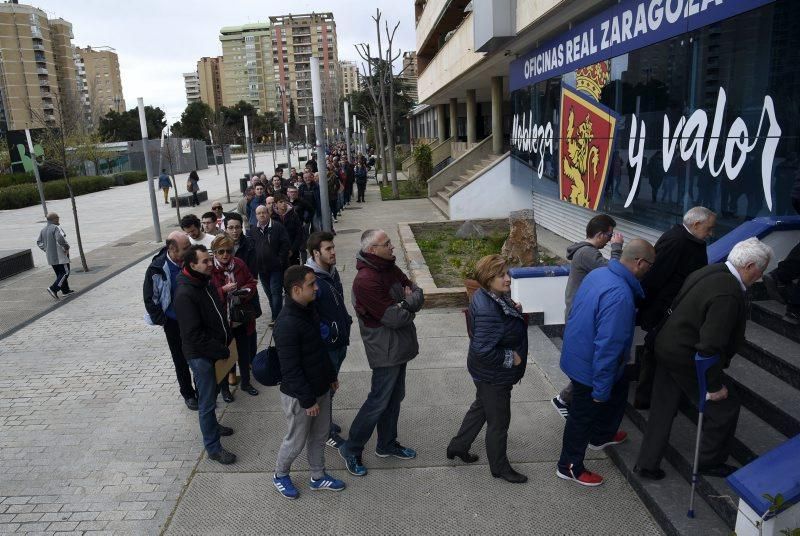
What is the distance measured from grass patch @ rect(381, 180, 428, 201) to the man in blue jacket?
19047mm

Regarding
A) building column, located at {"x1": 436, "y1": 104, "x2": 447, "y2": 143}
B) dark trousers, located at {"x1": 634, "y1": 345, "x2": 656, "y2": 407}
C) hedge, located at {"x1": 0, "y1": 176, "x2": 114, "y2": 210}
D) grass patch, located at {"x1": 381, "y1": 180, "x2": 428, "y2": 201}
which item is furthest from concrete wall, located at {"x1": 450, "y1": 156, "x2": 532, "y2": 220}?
hedge, located at {"x1": 0, "y1": 176, "x2": 114, "y2": 210}

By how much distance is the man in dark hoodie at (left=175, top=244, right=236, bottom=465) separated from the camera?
4359mm

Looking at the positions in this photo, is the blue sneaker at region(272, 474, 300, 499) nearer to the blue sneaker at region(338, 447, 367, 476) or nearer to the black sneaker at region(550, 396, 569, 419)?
the blue sneaker at region(338, 447, 367, 476)

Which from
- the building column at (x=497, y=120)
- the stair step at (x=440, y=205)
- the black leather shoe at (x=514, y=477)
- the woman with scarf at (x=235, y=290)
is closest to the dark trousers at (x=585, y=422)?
the black leather shoe at (x=514, y=477)

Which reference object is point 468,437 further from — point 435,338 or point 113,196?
point 113,196

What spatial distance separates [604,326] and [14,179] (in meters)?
38.5

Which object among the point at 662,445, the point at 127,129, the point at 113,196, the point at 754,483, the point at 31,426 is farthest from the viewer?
the point at 127,129

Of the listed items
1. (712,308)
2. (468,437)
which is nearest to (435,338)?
(468,437)

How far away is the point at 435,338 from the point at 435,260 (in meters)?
3.79

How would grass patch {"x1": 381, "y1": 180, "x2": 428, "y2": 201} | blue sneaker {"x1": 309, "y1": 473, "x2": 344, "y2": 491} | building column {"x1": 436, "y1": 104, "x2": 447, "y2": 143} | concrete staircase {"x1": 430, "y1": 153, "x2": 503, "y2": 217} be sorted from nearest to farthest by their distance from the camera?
1. blue sneaker {"x1": 309, "y1": 473, "x2": 344, "y2": 491}
2. concrete staircase {"x1": 430, "y1": 153, "x2": 503, "y2": 217}
3. grass patch {"x1": 381, "y1": 180, "x2": 428, "y2": 201}
4. building column {"x1": 436, "y1": 104, "x2": 447, "y2": 143}

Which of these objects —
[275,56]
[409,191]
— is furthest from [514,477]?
[275,56]

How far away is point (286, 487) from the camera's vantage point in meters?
4.16

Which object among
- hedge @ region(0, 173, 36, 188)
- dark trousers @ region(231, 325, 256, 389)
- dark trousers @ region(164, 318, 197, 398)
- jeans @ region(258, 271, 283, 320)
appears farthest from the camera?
hedge @ region(0, 173, 36, 188)

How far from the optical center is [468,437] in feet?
14.3
